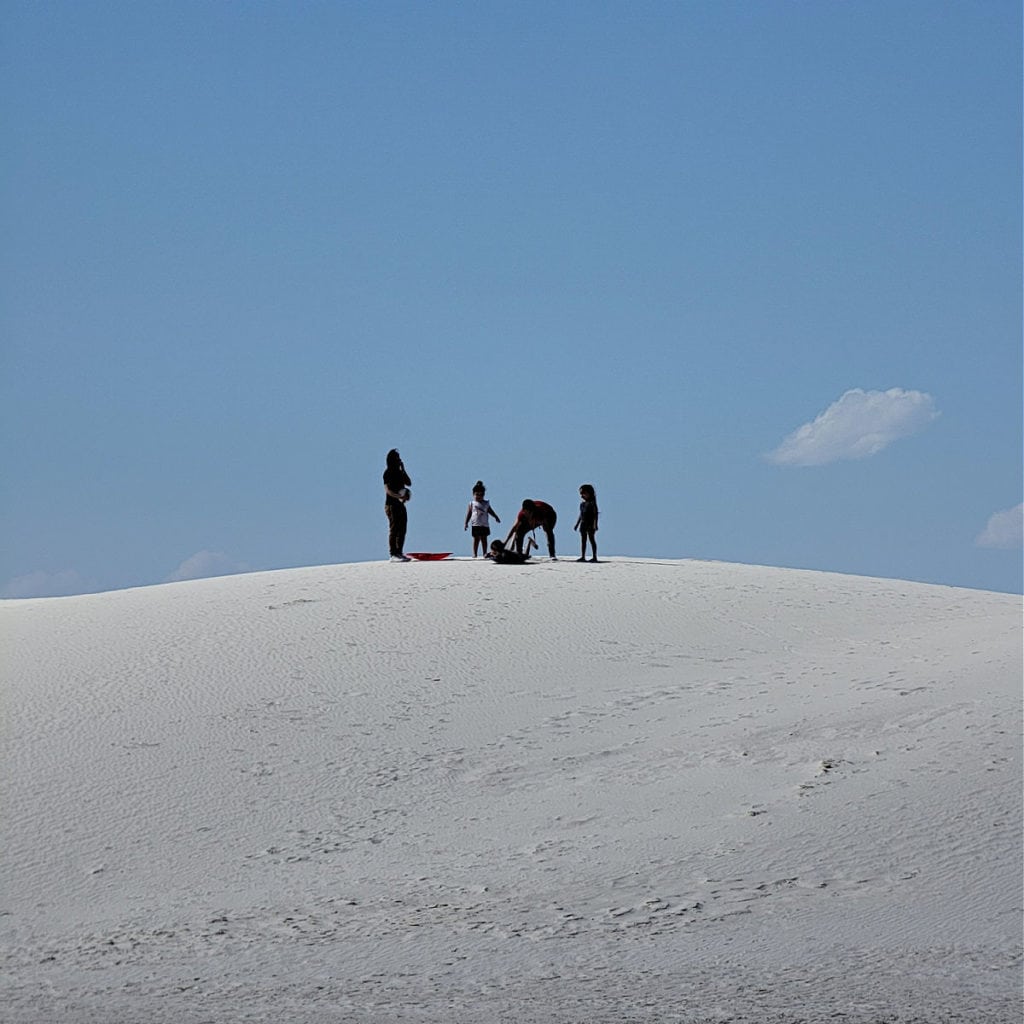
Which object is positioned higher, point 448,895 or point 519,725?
point 519,725

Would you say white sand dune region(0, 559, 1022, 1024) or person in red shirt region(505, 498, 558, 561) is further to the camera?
person in red shirt region(505, 498, 558, 561)

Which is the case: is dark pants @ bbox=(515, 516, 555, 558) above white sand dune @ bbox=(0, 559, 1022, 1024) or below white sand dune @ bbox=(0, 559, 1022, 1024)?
above

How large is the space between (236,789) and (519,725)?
7.54 feet

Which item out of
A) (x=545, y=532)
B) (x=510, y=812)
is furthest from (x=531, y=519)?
(x=510, y=812)

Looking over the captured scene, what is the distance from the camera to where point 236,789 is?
29.2ft

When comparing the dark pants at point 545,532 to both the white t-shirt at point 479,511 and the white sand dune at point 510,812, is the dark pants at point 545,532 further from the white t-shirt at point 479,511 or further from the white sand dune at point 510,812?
the white sand dune at point 510,812

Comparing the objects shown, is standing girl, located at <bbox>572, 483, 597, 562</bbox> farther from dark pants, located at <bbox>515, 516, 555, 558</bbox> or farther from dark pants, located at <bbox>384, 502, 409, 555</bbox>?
dark pants, located at <bbox>384, 502, 409, 555</bbox>

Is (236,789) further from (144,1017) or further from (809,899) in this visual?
(809,899)

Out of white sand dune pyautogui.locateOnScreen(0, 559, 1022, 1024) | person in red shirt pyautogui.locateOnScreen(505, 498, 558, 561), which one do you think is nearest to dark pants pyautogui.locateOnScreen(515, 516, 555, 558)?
person in red shirt pyautogui.locateOnScreen(505, 498, 558, 561)

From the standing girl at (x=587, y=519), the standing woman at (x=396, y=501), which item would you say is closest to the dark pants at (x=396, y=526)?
the standing woman at (x=396, y=501)

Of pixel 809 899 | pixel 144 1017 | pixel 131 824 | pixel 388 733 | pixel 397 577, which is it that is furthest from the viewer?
pixel 397 577

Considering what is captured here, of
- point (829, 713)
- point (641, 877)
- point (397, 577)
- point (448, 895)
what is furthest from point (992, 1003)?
point (397, 577)

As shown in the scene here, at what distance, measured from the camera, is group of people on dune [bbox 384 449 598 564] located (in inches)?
631

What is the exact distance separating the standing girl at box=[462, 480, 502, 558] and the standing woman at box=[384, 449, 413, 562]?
89 cm
